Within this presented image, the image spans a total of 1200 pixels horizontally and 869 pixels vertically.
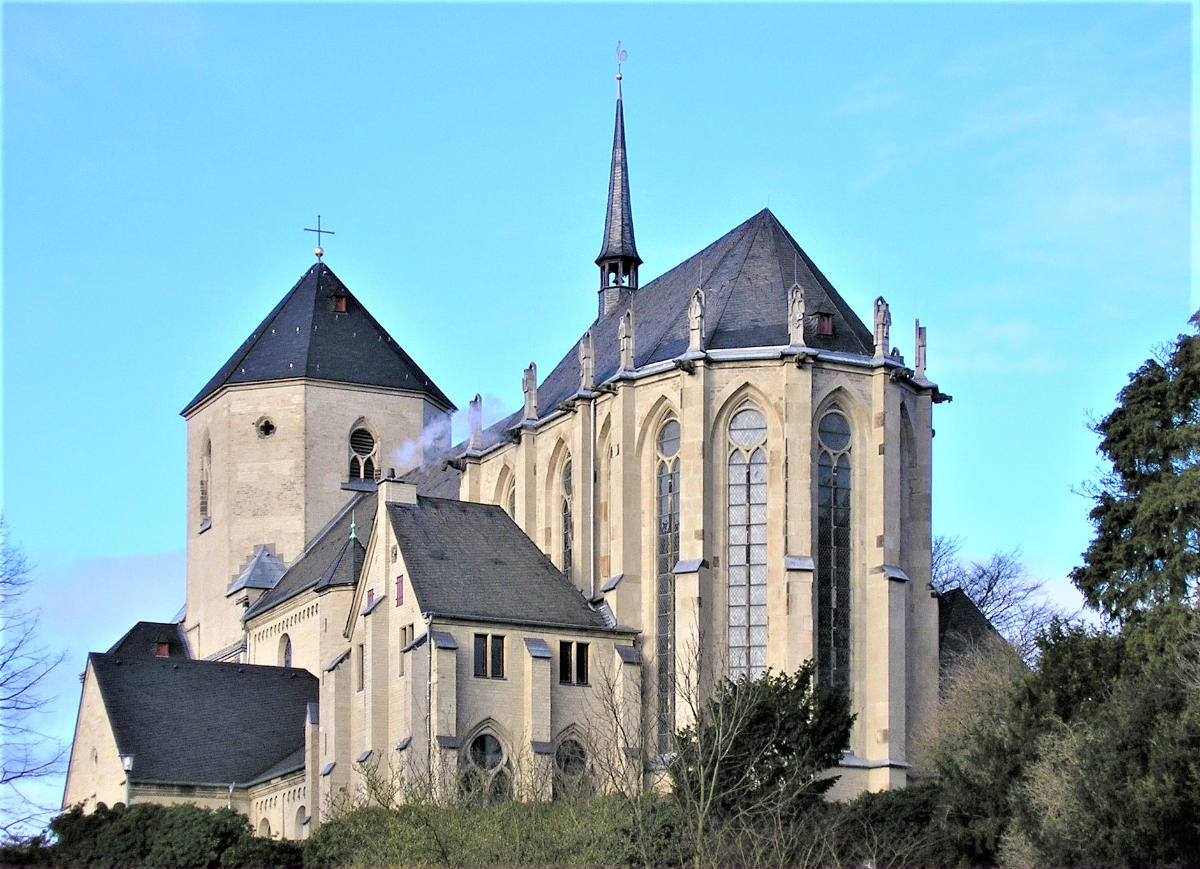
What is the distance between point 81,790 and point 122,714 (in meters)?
2.77

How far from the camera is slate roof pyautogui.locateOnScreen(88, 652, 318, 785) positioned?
6100cm

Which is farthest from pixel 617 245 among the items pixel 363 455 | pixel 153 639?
pixel 153 639

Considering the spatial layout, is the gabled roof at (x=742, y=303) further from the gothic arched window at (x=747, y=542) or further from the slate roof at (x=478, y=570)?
the slate roof at (x=478, y=570)

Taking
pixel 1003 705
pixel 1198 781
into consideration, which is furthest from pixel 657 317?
pixel 1198 781

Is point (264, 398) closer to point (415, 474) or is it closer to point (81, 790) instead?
point (415, 474)

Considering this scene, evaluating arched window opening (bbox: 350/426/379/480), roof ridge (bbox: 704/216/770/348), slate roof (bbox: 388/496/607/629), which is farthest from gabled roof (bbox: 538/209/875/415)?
arched window opening (bbox: 350/426/379/480)

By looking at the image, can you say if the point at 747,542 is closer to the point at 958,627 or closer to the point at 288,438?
the point at 958,627

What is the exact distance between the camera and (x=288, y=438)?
7794 cm

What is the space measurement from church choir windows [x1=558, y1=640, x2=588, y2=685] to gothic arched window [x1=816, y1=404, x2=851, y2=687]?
6206mm

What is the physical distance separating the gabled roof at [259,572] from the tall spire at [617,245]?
1511 centimetres

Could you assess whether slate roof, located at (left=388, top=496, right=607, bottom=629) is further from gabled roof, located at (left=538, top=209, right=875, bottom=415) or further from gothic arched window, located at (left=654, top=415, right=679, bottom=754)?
gabled roof, located at (left=538, top=209, right=875, bottom=415)

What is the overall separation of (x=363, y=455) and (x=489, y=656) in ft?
82.8

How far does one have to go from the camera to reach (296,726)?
64250 millimetres

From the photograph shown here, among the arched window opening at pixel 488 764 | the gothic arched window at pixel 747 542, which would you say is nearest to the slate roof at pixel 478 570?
the arched window opening at pixel 488 764
